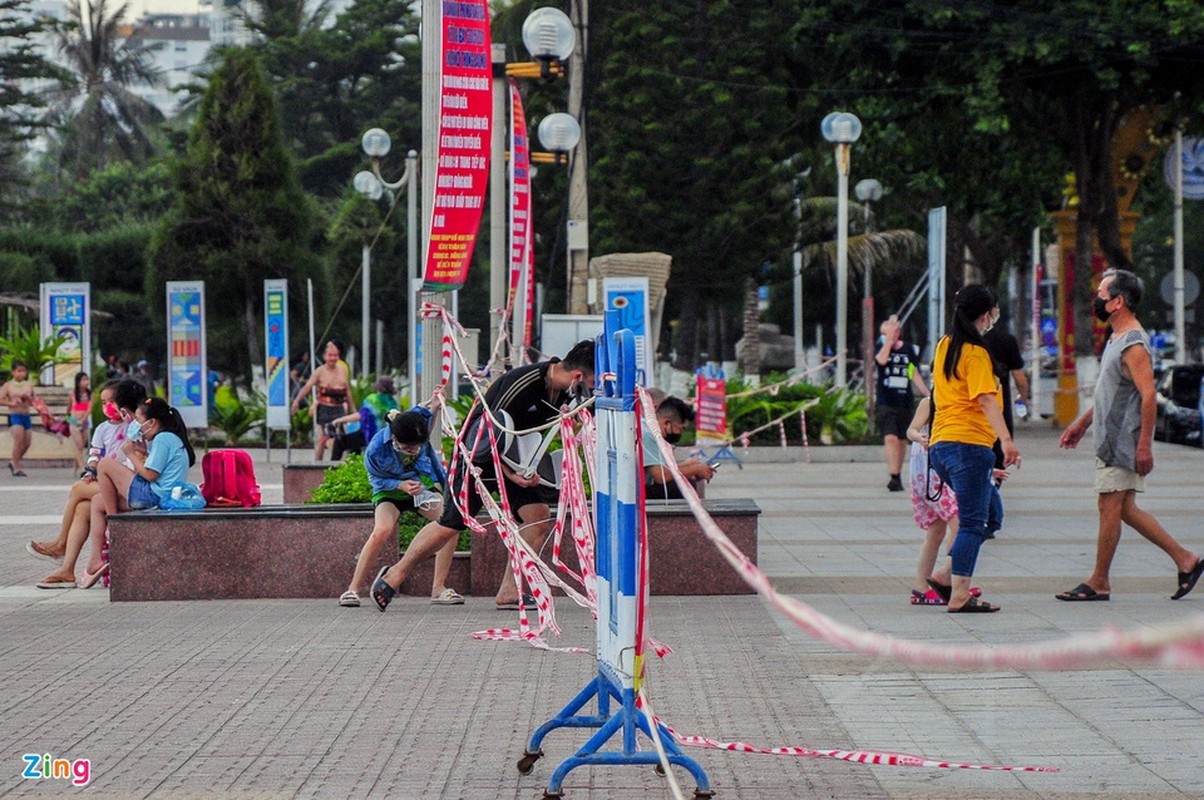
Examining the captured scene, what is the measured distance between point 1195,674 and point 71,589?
6629 mm

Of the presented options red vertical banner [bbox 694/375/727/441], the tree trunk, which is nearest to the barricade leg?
red vertical banner [bbox 694/375/727/441]

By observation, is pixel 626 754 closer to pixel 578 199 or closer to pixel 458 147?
pixel 458 147

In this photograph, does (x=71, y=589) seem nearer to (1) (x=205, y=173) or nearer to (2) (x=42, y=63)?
(1) (x=205, y=173)

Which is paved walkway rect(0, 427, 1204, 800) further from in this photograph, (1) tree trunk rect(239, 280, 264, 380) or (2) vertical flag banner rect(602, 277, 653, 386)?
(1) tree trunk rect(239, 280, 264, 380)

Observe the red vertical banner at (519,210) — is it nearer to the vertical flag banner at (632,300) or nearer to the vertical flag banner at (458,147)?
the vertical flag banner at (632,300)

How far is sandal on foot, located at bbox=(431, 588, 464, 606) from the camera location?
973cm

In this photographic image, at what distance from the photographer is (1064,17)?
27953mm

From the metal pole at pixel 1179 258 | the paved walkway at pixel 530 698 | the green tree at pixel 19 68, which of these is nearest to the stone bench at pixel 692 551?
the paved walkway at pixel 530 698

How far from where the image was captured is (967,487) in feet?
28.9

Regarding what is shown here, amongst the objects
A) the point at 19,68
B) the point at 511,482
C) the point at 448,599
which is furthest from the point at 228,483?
the point at 19,68

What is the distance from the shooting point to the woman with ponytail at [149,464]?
33.4ft

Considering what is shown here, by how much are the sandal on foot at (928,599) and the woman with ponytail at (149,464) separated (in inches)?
163

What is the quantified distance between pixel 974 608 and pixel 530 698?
3.06m

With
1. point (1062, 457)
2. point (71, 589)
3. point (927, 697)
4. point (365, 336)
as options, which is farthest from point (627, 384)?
point (365, 336)
